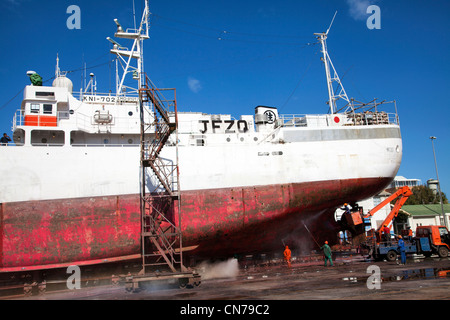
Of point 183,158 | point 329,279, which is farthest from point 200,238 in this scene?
point 329,279

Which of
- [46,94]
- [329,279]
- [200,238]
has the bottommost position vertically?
[329,279]

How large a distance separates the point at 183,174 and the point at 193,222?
2673mm

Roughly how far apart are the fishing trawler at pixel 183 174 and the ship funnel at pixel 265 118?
0.25 ft

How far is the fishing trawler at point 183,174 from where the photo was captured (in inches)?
637

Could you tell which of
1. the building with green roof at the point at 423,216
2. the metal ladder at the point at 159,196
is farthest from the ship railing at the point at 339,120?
the building with green roof at the point at 423,216

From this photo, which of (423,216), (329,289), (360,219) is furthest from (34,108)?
(423,216)

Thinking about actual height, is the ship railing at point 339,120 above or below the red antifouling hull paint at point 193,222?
above

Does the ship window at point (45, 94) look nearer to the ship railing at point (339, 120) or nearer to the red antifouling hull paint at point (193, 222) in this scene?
the red antifouling hull paint at point (193, 222)

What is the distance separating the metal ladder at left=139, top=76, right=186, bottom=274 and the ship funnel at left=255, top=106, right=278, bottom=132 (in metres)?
6.62

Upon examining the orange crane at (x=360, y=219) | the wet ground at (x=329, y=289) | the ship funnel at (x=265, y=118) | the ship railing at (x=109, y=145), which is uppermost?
the ship funnel at (x=265, y=118)

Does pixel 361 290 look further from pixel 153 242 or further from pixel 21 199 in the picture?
pixel 21 199

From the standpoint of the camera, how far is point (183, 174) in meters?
18.1

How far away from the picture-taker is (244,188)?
18656 mm
